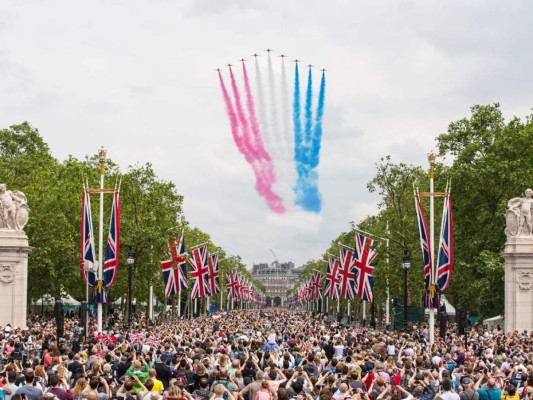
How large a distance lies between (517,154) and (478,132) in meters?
4.93

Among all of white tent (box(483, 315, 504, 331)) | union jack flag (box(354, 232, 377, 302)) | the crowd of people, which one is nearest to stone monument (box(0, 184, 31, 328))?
the crowd of people

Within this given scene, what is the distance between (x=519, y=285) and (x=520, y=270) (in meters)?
0.74

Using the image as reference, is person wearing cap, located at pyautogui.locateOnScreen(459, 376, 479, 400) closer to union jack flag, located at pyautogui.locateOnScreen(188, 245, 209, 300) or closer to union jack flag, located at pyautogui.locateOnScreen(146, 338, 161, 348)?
union jack flag, located at pyautogui.locateOnScreen(146, 338, 161, 348)

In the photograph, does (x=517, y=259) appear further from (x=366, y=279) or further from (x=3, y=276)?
(x=3, y=276)

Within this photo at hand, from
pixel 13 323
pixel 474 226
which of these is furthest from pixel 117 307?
pixel 13 323

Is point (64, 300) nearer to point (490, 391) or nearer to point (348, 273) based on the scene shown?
point (348, 273)

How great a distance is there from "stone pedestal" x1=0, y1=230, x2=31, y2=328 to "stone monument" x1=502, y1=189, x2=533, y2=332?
77.9 ft

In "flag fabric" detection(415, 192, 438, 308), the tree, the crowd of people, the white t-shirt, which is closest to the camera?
the crowd of people

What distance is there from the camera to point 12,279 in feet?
155

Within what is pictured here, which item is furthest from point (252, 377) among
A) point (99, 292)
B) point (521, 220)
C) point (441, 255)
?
point (521, 220)

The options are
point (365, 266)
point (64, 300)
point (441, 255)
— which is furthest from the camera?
point (64, 300)

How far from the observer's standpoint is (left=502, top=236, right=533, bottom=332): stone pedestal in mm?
47688

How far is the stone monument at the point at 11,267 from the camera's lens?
4706cm

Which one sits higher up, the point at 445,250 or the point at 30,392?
the point at 445,250
